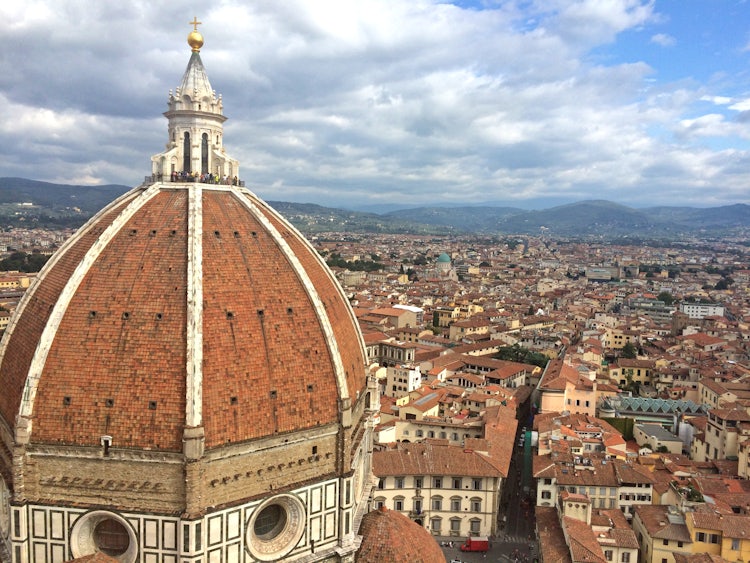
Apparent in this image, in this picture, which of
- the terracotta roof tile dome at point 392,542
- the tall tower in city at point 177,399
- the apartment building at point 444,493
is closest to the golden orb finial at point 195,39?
the tall tower in city at point 177,399

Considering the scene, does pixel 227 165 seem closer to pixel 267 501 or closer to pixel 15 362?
pixel 15 362

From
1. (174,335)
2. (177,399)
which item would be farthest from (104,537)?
(174,335)

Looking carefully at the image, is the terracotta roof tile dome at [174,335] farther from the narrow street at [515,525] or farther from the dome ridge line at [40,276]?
the narrow street at [515,525]

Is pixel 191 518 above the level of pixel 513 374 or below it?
above

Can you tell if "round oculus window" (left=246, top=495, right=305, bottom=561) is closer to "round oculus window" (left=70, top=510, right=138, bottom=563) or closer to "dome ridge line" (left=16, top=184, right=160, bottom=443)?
"round oculus window" (left=70, top=510, right=138, bottom=563)

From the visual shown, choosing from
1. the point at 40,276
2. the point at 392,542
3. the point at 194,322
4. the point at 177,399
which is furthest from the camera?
the point at 40,276

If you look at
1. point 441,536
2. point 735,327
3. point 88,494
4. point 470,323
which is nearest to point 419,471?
point 441,536

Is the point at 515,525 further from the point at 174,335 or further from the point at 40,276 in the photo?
the point at 40,276
